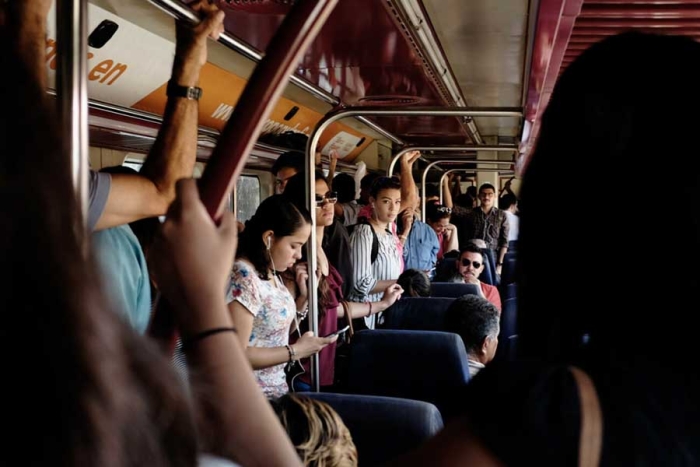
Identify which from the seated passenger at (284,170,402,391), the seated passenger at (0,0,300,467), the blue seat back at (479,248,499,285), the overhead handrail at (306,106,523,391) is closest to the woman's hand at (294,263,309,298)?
the seated passenger at (284,170,402,391)

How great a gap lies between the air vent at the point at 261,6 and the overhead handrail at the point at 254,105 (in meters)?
2.48

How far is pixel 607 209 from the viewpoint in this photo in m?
0.78

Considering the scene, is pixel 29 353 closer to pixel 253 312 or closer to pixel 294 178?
pixel 253 312

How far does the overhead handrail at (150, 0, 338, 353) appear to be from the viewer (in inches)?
30.3

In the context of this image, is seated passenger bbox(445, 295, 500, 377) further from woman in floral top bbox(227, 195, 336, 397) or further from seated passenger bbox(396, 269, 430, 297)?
seated passenger bbox(396, 269, 430, 297)

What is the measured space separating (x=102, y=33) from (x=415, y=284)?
211cm

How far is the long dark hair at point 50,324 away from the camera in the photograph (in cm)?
45

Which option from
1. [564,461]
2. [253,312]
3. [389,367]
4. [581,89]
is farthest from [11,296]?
[389,367]

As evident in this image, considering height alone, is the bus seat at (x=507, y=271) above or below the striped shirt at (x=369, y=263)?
below

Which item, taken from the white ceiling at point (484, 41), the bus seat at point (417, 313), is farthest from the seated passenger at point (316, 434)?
the white ceiling at point (484, 41)

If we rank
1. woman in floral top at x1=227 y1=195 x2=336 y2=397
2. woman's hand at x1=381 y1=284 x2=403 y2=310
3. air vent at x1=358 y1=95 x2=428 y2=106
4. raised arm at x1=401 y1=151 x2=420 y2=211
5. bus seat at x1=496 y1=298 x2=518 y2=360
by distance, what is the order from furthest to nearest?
air vent at x1=358 y1=95 x2=428 y2=106
raised arm at x1=401 y1=151 x2=420 y2=211
bus seat at x1=496 y1=298 x2=518 y2=360
woman's hand at x1=381 y1=284 x2=403 y2=310
woman in floral top at x1=227 y1=195 x2=336 y2=397

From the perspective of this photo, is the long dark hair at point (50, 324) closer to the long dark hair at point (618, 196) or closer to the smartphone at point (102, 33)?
the long dark hair at point (618, 196)

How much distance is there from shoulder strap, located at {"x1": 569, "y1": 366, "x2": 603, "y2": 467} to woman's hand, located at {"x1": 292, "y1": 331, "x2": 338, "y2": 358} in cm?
186

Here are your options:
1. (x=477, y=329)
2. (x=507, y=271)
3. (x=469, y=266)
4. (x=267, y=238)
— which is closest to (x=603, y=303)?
(x=267, y=238)
